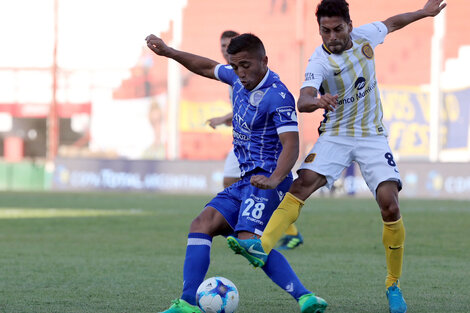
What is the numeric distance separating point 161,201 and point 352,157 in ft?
52.9

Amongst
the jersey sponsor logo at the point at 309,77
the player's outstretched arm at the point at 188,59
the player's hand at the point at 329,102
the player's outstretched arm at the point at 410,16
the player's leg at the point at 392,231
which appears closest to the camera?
the player's hand at the point at 329,102

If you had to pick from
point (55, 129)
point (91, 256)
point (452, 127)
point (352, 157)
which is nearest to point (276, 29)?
point (452, 127)

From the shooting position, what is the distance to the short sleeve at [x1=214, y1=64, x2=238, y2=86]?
6.29 meters

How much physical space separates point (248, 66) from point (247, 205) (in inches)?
35.1

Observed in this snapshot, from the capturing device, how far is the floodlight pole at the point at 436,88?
116 feet

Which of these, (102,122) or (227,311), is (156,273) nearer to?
(227,311)

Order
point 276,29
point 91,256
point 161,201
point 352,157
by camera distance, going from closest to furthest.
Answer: point 352,157, point 91,256, point 161,201, point 276,29

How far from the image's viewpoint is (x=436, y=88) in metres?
36.2

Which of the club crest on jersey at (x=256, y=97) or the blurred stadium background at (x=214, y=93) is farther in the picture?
the blurred stadium background at (x=214, y=93)

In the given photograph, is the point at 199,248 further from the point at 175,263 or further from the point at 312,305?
the point at 175,263

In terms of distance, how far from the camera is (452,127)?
3575cm

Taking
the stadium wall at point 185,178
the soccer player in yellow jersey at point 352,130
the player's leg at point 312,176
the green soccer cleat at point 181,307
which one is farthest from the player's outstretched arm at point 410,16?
the stadium wall at point 185,178

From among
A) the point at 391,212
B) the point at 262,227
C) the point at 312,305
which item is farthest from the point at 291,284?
the point at 391,212

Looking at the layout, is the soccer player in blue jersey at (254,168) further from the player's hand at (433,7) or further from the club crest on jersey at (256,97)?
the player's hand at (433,7)
